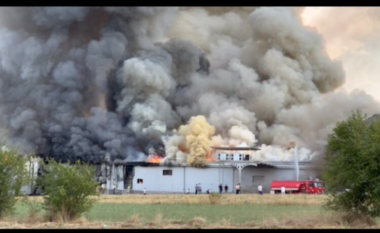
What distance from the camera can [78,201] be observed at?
18.8m

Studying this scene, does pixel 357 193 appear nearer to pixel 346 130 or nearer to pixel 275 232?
pixel 346 130

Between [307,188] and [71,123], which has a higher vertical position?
[71,123]

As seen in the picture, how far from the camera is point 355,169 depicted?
59.9ft

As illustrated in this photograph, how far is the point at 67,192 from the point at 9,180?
2323 millimetres

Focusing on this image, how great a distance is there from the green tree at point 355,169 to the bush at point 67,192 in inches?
321

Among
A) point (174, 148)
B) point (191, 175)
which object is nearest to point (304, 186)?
point (191, 175)

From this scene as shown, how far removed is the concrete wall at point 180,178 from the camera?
53906 mm

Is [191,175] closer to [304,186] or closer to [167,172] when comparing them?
[167,172]

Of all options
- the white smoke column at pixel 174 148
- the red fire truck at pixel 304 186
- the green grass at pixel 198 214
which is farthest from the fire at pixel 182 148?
the green grass at pixel 198 214

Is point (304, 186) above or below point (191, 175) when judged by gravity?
below

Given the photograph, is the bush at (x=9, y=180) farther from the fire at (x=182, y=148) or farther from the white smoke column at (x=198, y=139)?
the fire at (x=182, y=148)

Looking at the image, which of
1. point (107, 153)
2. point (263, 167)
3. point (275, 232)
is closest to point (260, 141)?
point (263, 167)

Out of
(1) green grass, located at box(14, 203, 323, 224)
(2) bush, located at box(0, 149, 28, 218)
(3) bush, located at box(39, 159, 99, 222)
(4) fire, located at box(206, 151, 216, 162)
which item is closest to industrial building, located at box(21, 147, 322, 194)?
(4) fire, located at box(206, 151, 216, 162)

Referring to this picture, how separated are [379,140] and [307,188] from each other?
28.6 m
